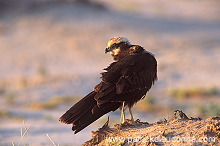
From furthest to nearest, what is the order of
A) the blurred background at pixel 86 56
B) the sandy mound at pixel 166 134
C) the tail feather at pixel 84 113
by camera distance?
1. the blurred background at pixel 86 56
2. the tail feather at pixel 84 113
3. the sandy mound at pixel 166 134

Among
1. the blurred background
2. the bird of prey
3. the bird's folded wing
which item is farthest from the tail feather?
the blurred background

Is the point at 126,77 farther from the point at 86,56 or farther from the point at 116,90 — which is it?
the point at 86,56

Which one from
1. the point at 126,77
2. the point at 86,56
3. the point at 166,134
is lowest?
the point at 166,134

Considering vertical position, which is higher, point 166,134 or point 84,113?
point 84,113

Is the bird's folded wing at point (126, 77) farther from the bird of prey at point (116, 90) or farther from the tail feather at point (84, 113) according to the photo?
the tail feather at point (84, 113)

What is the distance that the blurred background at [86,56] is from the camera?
14.9 meters

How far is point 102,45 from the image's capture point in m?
24.8

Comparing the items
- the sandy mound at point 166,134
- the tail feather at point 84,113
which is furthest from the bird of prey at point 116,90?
the sandy mound at point 166,134

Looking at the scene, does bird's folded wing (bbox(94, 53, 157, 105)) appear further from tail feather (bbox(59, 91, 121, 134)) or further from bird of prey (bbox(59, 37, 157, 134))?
tail feather (bbox(59, 91, 121, 134))

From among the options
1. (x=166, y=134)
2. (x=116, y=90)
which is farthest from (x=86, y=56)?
(x=166, y=134)

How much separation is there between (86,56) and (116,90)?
16731 mm

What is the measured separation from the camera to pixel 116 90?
23.2 feet

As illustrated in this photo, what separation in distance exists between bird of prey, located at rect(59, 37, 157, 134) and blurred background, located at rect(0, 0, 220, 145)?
388 cm

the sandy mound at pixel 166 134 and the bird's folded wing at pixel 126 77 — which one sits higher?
the bird's folded wing at pixel 126 77
